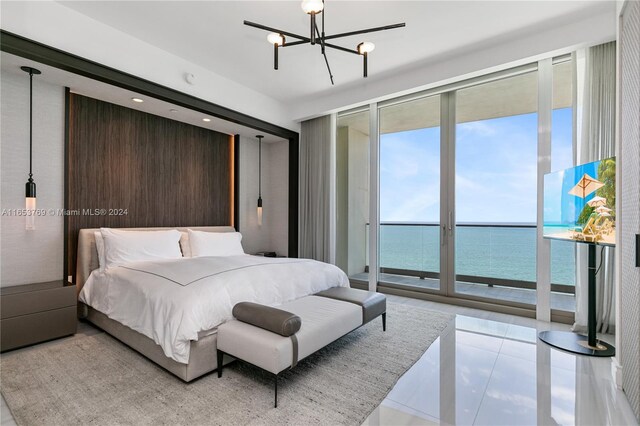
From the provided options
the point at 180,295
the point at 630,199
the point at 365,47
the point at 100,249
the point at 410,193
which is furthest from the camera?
the point at 410,193

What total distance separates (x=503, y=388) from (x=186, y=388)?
2.17 meters

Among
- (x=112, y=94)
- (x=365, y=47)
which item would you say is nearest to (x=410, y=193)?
(x=365, y=47)

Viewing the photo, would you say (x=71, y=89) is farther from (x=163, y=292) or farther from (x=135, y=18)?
(x=163, y=292)

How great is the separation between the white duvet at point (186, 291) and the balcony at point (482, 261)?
1.70 metres

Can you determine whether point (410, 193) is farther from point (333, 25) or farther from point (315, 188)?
point (333, 25)

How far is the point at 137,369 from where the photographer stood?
231 cm

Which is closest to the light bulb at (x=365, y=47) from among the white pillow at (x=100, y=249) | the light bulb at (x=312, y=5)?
the light bulb at (x=312, y=5)

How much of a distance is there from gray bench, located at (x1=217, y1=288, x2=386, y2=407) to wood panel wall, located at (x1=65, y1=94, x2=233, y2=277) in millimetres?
2414

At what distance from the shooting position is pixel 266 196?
5742mm

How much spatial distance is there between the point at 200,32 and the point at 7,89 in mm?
1898

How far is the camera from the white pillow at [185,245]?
13.1 ft

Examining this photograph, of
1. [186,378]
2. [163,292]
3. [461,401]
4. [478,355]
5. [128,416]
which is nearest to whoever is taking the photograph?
[128,416]

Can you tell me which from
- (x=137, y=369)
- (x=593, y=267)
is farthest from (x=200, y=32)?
(x=593, y=267)

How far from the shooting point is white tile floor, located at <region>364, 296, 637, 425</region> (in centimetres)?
178
